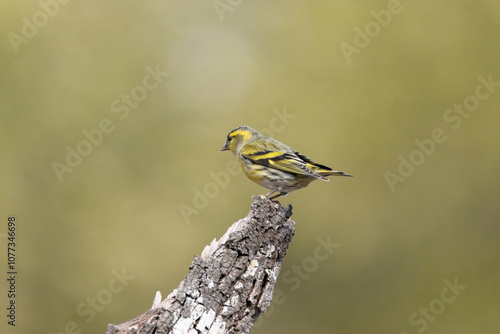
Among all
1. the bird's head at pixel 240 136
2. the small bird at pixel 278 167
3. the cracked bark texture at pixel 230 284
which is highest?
the bird's head at pixel 240 136

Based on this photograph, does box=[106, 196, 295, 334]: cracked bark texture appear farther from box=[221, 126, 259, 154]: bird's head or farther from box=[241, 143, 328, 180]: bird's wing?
box=[221, 126, 259, 154]: bird's head

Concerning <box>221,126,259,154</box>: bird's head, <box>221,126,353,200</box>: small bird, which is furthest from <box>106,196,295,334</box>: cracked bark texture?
<box>221,126,259,154</box>: bird's head

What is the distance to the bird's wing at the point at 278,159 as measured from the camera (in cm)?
535

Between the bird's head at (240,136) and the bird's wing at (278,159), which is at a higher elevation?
the bird's head at (240,136)

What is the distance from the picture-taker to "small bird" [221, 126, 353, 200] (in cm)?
541

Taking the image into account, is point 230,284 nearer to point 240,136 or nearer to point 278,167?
point 278,167

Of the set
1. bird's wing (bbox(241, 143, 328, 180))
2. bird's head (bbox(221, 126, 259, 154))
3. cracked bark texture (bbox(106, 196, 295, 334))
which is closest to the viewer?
cracked bark texture (bbox(106, 196, 295, 334))

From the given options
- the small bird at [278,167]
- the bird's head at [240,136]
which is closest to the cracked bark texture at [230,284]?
the small bird at [278,167]

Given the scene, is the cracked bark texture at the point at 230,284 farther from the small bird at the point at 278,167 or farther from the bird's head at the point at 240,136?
the bird's head at the point at 240,136

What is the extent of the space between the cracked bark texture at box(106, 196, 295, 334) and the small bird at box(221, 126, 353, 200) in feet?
3.11

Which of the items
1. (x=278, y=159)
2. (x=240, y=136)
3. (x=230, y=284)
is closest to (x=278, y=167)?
(x=278, y=159)

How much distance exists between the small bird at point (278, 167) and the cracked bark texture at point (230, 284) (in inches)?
37.3

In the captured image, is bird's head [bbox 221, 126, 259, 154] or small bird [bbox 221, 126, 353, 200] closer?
small bird [bbox 221, 126, 353, 200]

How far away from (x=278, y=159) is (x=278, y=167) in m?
0.13
